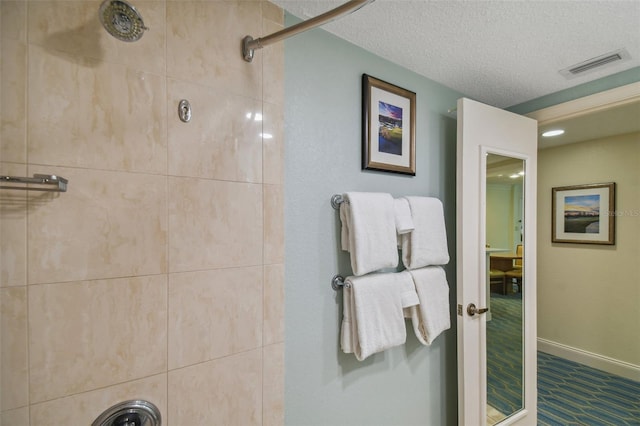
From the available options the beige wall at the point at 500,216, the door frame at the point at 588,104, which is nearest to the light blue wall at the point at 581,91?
the door frame at the point at 588,104

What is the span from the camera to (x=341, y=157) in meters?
1.30

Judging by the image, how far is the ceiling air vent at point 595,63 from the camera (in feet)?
4.67

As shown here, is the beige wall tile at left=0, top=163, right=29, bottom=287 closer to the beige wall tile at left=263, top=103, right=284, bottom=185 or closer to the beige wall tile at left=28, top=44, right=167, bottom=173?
the beige wall tile at left=28, top=44, right=167, bottom=173

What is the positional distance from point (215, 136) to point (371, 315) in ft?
3.12

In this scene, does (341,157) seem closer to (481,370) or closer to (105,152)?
(105,152)

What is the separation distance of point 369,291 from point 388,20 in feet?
3.74

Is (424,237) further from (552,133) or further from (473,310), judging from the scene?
(552,133)

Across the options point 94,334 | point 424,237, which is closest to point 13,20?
point 94,334

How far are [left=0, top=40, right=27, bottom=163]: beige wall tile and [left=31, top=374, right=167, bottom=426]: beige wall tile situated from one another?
0.62m

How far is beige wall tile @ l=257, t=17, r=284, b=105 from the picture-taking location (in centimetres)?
109

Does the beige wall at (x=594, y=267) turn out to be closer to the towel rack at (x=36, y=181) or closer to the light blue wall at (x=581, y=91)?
the light blue wall at (x=581, y=91)

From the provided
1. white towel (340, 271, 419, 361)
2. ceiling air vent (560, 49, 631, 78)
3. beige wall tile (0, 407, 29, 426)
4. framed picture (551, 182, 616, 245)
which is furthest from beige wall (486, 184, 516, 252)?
beige wall tile (0, 407, 29, 426)

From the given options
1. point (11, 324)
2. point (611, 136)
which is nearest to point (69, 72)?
point (11, 324)

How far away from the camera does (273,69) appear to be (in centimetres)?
111
